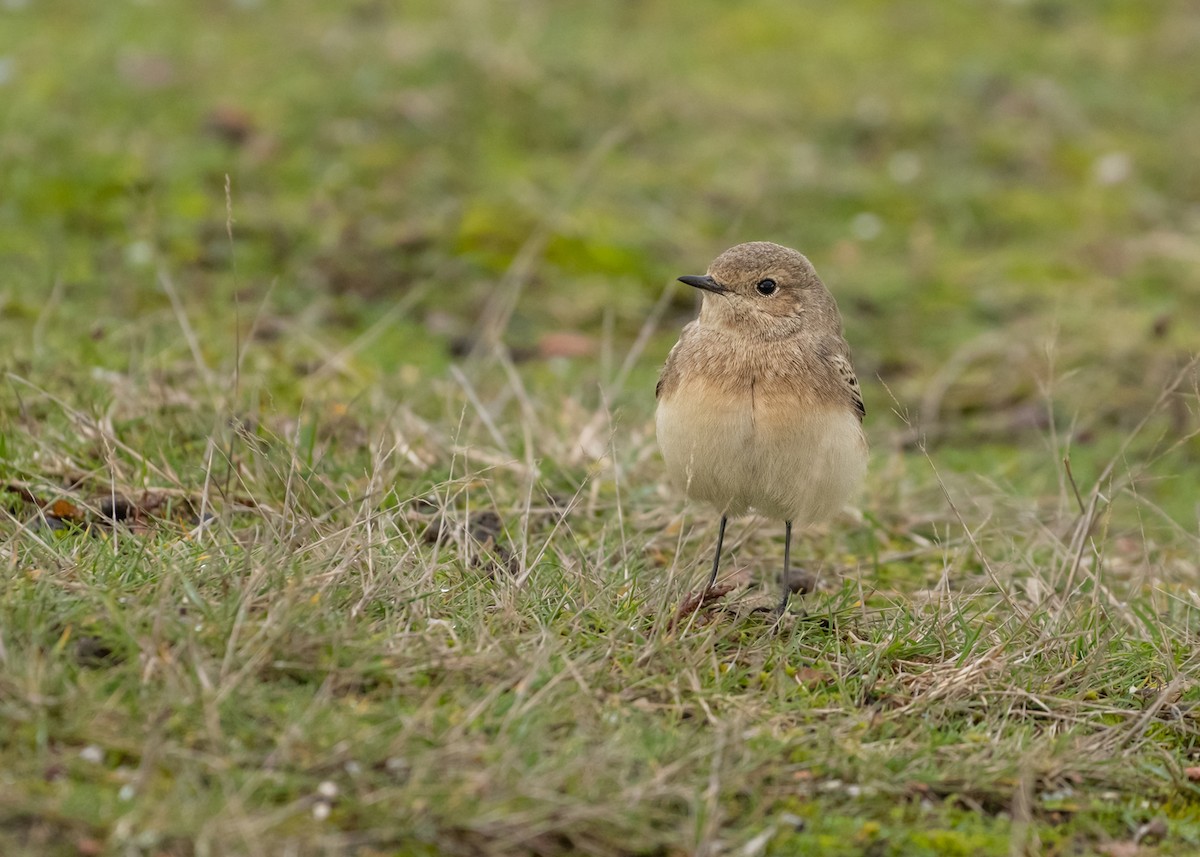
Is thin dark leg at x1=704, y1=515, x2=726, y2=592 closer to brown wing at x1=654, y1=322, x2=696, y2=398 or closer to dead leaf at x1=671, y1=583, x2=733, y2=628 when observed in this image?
dead leaf at x1=671, y1=583, x2=733, y2=628

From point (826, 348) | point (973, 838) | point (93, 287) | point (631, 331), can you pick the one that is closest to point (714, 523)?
point (826, 348)

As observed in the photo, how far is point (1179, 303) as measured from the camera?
9.81 meters

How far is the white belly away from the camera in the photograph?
4977 millimetres

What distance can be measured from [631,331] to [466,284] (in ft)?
3.37

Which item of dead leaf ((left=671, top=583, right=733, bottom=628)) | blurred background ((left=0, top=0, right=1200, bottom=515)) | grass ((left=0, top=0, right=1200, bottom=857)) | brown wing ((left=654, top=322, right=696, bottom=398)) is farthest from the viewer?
blurred background ((left=0, top=0, right=1200, bottom=515))

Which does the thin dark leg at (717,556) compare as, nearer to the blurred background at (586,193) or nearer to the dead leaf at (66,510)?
the blurred background at (586,193)

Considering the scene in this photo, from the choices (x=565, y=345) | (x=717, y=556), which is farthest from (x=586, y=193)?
(x=717, y=556)

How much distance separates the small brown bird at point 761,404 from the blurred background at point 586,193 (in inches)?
50.0

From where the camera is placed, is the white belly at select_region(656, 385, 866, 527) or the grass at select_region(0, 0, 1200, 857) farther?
the white belly at select_region(656, 385, 866, 527)

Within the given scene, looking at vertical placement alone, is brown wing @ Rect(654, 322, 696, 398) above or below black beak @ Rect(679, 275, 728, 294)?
below

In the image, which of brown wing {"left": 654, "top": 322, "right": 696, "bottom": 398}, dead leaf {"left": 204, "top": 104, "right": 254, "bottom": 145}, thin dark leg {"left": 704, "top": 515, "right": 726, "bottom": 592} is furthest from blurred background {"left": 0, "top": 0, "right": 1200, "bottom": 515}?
thin dark leg {"left": 704, "top": 515, "right": 726, "bottom": 592}

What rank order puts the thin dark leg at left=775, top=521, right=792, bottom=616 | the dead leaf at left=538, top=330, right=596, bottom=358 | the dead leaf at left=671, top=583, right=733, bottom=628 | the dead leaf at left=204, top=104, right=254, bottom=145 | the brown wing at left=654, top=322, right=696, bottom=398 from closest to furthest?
the dead leaf at left=671, top=583, right=733, bottom=628 < the thin dark leg at left=775, top=521, right=792, bottom=616 < the brown wing at left=654, top=322, right=696, bottom=398 < the dead leaf at left=538, top=330, right=596, bottom=358 < the dead leaf at left=204, top=104, right=254, bottom=145

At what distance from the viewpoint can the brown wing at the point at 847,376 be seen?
538 cm

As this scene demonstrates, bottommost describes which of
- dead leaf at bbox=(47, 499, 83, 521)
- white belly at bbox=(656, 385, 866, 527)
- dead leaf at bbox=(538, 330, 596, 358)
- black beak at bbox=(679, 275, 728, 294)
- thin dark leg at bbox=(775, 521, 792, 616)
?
dead leaf at bbox=(538, 330, 596, 358)
